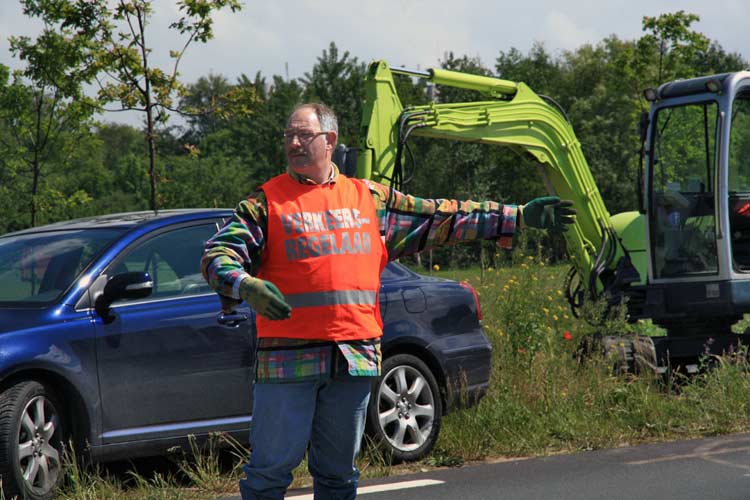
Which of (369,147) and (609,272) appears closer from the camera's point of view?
(369,147)

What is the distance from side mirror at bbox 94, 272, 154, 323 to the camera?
654 cm

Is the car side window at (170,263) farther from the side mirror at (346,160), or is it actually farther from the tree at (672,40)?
the tree at (672,40)

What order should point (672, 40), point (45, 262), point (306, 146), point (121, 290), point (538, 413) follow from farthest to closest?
1. point (672, 40)
2. point (538, 413)
3. point (45, 262)
4. point (121, 290)
5. point (306, 146)

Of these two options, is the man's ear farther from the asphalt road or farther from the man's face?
the asphalt road

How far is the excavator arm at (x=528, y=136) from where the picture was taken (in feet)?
38.3

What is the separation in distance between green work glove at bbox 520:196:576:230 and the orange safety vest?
0.86m

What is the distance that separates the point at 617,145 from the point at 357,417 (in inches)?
2169

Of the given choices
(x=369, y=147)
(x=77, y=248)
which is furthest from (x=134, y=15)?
(x=77, y=248)

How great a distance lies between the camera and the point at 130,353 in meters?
6.61

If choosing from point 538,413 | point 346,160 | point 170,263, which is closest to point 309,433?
point 170,263

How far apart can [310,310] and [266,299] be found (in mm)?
417

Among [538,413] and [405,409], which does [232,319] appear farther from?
[538,413]

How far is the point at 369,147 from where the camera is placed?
37.8ft

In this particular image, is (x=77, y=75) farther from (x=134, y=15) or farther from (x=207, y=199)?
(x=207, y=199)
